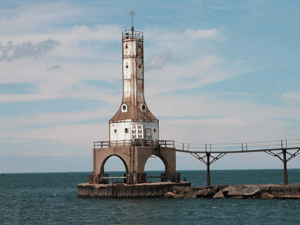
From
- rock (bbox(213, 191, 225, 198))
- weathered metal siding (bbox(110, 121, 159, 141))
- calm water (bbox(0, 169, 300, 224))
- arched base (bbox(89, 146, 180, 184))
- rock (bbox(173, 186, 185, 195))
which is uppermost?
weathered metal siding (bbox(110, 121, 159, 141))

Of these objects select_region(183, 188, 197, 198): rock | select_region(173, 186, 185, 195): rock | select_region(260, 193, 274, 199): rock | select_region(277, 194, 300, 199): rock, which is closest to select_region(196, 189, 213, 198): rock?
select_region(183, 188, 197, 198): rock

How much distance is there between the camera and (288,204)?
52531 millimetres

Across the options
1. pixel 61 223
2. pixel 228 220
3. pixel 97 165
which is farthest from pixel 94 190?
pixel 228 220

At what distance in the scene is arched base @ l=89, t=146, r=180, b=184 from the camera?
5784 centimetres

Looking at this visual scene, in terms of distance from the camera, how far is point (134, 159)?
5806cm

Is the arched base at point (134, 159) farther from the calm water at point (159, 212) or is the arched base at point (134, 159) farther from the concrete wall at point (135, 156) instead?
the calm water at point (159, 212)

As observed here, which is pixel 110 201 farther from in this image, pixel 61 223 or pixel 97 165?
pixel 61 223

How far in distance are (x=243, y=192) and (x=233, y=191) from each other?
986 millimetres

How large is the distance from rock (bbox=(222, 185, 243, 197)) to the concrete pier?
16.7ft

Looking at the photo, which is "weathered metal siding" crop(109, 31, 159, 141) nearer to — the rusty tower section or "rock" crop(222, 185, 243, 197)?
the rusty tower section

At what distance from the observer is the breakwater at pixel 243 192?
53.5 m

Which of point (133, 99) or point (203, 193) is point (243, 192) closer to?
point (203, 193)

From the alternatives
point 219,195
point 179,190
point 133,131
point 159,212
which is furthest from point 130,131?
point 159,212

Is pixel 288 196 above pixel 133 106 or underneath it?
underneath
